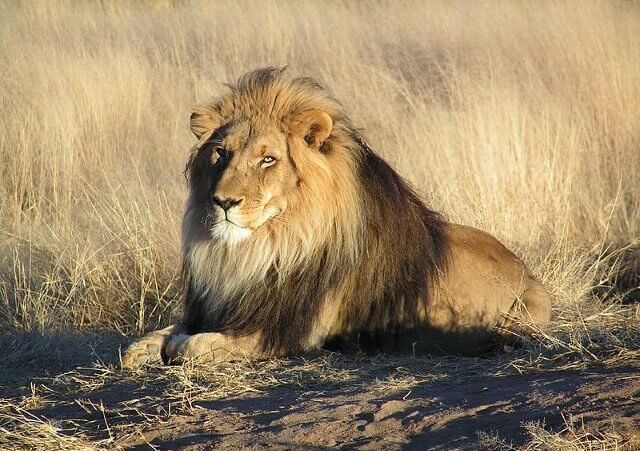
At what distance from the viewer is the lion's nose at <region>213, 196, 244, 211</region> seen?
14.6ft

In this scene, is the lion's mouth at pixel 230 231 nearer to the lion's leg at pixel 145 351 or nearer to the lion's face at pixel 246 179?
the lion's face at pixel 246 179

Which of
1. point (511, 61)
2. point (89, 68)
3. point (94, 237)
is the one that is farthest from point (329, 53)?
point (94, 237)

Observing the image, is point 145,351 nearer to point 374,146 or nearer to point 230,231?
point 230,231

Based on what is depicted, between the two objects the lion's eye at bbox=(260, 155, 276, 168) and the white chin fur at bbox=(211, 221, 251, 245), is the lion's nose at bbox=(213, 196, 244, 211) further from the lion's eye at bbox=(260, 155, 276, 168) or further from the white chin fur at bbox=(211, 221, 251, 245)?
the lion's eye at bbox=(260, 155, 276, 168)

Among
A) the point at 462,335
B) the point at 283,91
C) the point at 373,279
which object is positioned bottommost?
the point at 462,335

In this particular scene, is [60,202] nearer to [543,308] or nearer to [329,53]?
[543,308]

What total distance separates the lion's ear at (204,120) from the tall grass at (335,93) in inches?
67.0

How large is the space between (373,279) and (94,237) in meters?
2.76

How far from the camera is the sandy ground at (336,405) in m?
3.40

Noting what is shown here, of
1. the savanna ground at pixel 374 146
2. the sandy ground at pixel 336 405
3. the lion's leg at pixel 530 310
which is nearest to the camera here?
the sandy ground at pixel 336 405

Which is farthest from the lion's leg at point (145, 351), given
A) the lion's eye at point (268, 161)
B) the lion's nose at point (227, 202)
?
the lion's eye at point (268, 161)

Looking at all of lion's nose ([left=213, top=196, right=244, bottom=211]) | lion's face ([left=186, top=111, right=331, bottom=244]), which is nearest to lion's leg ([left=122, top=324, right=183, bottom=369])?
lion's face ([left=186, top=111, right=331, bottom=244])

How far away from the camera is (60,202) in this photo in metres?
8.05

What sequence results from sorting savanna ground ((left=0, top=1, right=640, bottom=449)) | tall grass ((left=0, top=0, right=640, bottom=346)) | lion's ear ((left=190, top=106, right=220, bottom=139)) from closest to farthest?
savanna ground ((left=0, top=1, right=640, bottom=449)) → lion's ear ((left=190, top=106, right=220, bottom=139)) → tall grass ((left=0, top=0, right=640, bottom=346))
